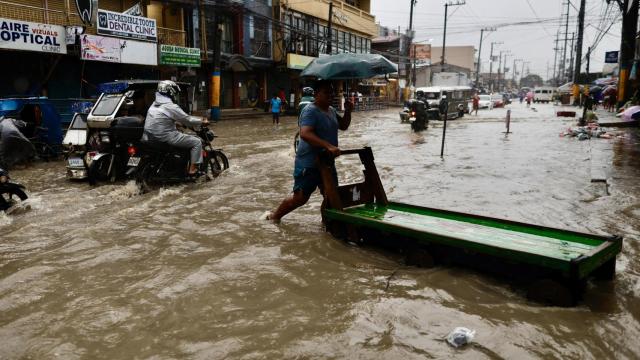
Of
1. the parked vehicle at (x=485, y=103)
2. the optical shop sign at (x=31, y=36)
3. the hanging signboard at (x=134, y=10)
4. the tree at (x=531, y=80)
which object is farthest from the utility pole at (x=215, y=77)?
the tree at (x=531, y=80)

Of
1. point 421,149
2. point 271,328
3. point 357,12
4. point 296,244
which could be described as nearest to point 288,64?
point 357,12

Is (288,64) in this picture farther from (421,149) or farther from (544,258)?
(544,258)

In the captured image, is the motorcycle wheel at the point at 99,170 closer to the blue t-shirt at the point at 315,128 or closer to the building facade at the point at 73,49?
the blue t-shirt at the point at 315,128

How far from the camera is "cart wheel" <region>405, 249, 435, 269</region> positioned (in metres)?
4.58

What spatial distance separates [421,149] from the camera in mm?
Result: 15055

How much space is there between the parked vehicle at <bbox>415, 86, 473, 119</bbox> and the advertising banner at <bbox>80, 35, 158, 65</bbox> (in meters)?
13.1

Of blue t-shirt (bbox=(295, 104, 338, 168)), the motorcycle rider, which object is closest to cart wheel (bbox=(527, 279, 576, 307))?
blue t-shirt (bbox=(295, 104, 338, 168))

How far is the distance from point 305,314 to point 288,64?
1229 inches

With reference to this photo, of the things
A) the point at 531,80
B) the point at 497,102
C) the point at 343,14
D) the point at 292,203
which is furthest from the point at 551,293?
the point at 531,80

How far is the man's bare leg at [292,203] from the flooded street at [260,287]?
0.16 meters

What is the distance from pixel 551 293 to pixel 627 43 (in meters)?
27.5

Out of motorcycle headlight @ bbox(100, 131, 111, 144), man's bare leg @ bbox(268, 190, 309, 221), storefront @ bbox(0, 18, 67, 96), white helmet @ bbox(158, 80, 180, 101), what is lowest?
man's bare leg @ bbox(268, 190, 309, 221)

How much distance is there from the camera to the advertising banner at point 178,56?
894 inches

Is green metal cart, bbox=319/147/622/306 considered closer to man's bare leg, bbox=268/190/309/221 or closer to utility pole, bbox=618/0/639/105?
man's bare leg, bbox=268/190/309/221
